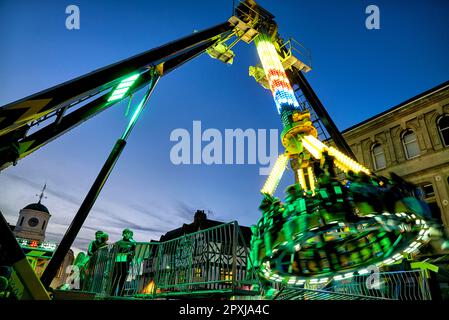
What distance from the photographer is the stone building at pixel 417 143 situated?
17.0 meters

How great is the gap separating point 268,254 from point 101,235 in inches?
318

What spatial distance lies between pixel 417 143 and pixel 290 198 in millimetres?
19766

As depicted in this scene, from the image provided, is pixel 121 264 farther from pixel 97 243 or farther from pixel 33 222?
pixel 33 222

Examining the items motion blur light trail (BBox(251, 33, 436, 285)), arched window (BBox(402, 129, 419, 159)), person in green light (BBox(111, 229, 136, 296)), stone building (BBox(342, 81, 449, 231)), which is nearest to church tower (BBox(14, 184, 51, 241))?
person in green light (BBox(111, 229, 136, 296))

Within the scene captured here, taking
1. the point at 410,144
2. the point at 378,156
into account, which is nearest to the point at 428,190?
the point at 410,144

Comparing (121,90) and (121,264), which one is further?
(121,264)

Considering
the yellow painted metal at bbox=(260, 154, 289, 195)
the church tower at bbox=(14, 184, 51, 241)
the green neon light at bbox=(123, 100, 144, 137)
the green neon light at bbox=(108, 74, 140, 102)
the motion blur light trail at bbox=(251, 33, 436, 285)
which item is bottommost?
the motion blur light trail at bbox=(251, 33, 436, 285)

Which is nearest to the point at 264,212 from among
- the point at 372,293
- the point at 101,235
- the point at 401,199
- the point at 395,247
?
the point at 401,199

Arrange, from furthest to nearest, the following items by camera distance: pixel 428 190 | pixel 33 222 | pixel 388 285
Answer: pixel 33 222 → pixel 428 190 → pixel 388 285

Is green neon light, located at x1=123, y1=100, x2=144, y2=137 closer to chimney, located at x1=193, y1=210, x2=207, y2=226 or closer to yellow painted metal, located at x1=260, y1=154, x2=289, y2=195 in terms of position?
yellow painted metal, located at x1=260, y1=154, x2=289, y2=195

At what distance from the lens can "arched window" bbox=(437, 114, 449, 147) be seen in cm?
1731

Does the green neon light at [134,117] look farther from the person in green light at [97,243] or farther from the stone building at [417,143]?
the stone building at [417,143]

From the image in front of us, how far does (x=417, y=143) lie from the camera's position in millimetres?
18500

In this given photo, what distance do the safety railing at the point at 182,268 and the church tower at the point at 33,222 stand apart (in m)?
66.8
